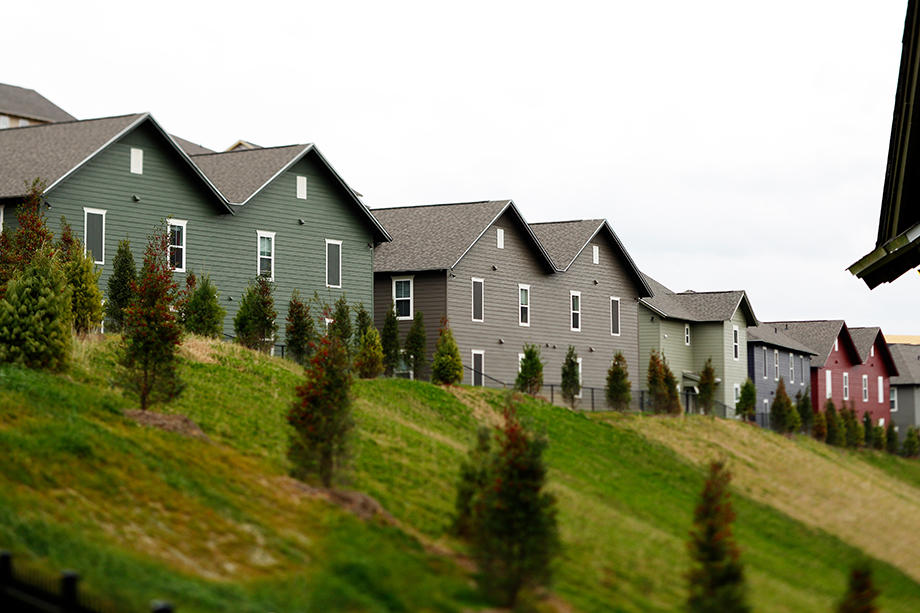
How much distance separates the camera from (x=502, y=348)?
41.2 meters

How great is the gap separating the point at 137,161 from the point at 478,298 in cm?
1335

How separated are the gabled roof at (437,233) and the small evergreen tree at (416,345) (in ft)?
8.08

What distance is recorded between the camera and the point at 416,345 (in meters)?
36.8

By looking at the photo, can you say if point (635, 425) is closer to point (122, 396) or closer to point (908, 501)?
point (908, 501)

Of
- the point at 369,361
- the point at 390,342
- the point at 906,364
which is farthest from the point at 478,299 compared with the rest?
the point at 906,364

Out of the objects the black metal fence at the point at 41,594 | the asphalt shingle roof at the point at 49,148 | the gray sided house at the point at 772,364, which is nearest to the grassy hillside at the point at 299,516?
the black metal fence at the point at 41,594

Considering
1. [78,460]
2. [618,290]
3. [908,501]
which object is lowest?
[908,501]

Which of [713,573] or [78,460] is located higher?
[78,460]

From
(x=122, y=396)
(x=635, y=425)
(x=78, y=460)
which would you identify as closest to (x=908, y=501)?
(x=635, y=425)

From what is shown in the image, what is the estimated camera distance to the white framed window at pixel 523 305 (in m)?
42.2

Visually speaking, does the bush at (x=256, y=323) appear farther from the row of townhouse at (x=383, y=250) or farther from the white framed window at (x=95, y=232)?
the white framed window at (x=95, y=232)

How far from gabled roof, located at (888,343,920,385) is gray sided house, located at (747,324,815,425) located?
553 inches

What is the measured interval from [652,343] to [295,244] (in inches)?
818

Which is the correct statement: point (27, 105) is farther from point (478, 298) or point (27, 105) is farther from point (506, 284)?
point (478, 298)
